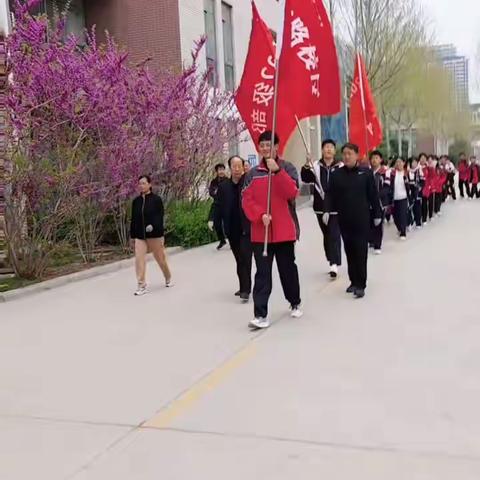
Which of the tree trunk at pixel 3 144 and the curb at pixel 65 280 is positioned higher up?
the tree trunk at pixel 3 144

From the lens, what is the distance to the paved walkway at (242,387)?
138 inches

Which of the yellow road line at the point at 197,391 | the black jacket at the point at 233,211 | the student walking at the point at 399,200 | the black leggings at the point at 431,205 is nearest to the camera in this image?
the yellow road line at the point at 197,391

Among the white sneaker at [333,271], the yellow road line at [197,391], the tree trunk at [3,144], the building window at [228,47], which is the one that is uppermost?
the building window at [228,47]

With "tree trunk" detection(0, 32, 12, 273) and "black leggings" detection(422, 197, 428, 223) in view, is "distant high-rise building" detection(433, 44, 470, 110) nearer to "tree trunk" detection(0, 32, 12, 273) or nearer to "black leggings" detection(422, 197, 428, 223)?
"black leggings" detection(422, 197, 428, 223)

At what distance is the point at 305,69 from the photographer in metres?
6.67

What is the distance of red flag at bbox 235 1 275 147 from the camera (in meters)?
9.46

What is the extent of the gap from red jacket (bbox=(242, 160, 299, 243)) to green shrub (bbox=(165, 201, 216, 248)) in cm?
675

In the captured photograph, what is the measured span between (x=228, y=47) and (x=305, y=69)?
1654 cm

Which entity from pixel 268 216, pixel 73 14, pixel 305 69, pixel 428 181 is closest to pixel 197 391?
pixel 268 216

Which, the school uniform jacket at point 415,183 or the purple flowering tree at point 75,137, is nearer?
the purple flowering tree at point 75,137

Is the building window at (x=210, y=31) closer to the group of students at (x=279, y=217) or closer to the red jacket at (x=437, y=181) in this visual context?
the red jacket at (x=437, y=181)

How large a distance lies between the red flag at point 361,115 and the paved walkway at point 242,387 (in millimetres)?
4599

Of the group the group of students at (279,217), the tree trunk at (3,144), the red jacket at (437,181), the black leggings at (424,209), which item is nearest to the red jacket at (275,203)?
the group of students at (279,217)

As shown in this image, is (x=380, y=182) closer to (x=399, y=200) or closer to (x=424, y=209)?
(x=399, y=200)
